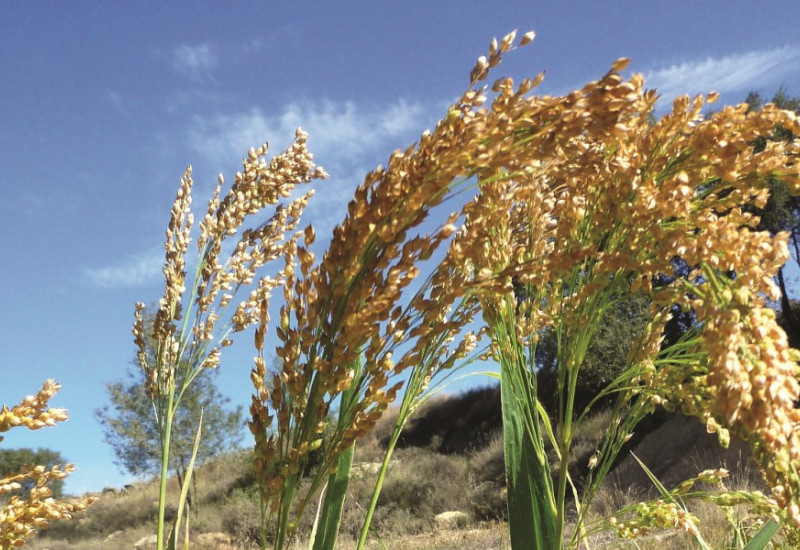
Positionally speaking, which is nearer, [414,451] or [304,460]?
[304,460]

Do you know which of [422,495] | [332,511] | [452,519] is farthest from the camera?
[422,495]

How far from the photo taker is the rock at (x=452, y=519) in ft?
48.4

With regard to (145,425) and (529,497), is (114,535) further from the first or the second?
(529,497)

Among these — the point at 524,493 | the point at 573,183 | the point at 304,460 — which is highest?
the point at 573,183

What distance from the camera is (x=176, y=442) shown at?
22.1m

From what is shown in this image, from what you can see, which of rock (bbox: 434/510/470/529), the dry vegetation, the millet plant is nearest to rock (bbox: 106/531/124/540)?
the dry vegetation

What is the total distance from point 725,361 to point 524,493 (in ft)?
3.34

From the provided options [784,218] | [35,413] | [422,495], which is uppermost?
[784,218]

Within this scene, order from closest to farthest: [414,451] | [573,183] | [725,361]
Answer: [725,361] < [573,183] < [414,451]

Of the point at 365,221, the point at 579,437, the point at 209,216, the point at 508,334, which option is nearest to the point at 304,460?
the point at 365,221

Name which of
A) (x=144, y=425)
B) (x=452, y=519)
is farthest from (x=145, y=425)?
(x=452, y=519)

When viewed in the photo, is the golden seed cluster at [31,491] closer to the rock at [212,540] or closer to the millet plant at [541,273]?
the millet plant at [541,273]

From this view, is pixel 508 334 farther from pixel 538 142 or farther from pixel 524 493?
pixel 538 142

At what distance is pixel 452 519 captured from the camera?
15227 millimetres
